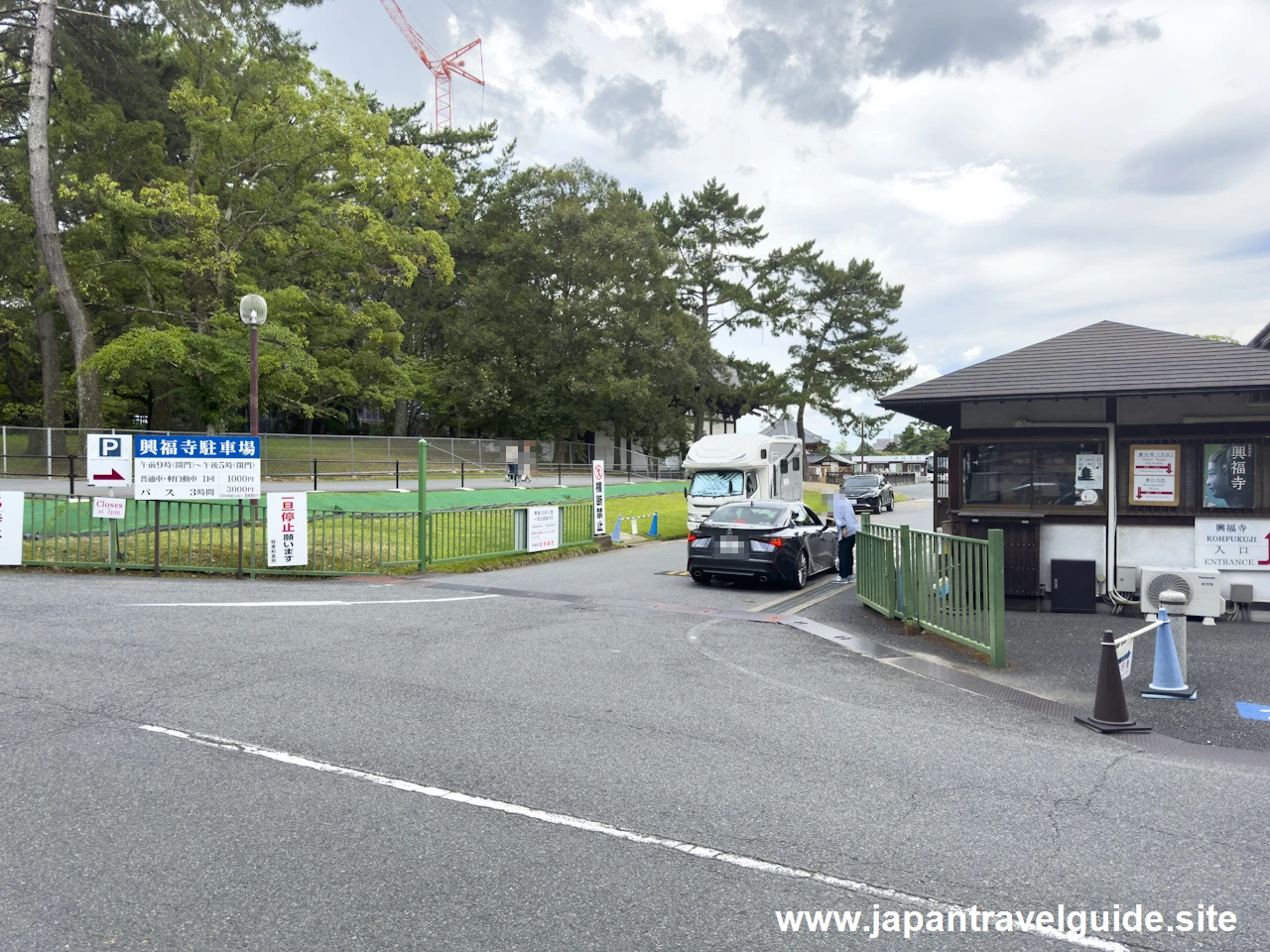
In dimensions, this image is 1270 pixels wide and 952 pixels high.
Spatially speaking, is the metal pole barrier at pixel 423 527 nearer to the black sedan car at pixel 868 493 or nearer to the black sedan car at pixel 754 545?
the black sedan car at pixel 754 545

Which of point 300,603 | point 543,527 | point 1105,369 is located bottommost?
point 300,603

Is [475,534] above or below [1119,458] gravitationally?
below

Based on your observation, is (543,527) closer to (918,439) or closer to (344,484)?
(344,484)

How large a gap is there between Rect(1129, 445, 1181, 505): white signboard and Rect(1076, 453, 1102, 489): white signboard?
415 millimetres

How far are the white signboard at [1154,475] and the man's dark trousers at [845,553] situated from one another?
4.77 meters

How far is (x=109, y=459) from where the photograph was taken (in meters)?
13.7

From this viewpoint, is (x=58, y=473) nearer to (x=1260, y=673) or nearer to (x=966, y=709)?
(x=966, y=709)

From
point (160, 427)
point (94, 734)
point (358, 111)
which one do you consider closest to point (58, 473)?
point (160, 427)

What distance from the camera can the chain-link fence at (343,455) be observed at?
27078mm

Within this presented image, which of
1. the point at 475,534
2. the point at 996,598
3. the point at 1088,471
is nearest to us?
the point at 996,598

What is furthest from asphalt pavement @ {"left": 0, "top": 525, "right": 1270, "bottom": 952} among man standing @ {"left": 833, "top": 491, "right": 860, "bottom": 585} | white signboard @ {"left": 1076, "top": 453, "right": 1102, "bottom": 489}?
man standing @ {"left": 833, "top": 491, "right": 860, "bottom": 585}

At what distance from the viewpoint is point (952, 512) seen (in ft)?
41.8

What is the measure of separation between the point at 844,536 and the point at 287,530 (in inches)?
375

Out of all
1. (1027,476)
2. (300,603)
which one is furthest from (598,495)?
(1027,476)
